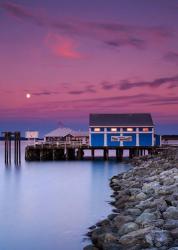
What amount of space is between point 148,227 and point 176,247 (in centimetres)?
209

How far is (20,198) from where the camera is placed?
2491 cm

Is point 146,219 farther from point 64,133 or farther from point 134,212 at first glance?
point 64,133

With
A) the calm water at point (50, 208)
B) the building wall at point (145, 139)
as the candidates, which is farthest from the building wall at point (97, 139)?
the calm water at point (50, 208)

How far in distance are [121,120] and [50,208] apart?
33.3m

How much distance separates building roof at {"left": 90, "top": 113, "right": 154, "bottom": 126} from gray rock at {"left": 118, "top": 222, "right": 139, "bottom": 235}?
3959 centimetres

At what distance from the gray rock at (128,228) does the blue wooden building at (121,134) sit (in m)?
38.7

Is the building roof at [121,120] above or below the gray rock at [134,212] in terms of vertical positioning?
above

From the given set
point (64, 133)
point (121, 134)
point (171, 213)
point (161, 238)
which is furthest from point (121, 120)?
point (161, 238)

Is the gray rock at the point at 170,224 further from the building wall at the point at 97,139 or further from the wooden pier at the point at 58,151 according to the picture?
the wooden pier at the point at 58,151

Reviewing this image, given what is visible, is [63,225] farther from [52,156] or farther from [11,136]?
[52,156]

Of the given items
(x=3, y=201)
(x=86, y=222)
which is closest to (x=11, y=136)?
(x=3, y=201)

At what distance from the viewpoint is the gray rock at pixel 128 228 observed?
496 inches

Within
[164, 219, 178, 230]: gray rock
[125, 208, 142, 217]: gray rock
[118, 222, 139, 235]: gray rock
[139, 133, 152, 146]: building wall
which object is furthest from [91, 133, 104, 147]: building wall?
[164, 219, 178, 230]: gray rock

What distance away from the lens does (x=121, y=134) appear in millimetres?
52062
